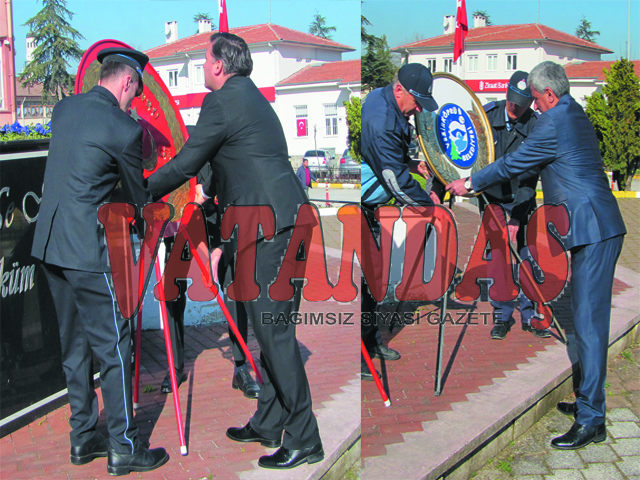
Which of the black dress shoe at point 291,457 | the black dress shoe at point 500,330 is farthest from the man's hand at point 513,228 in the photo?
the black dress shoe at point 291,457

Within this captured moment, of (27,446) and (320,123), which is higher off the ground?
(320,123)

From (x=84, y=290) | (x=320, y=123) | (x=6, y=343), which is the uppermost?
(x=320, y=123)

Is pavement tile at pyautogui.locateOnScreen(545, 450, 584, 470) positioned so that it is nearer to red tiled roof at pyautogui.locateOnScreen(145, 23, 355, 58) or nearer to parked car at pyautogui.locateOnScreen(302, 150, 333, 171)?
parked car at pyautogui.locateOnScreen(302, 150, 333, 171)

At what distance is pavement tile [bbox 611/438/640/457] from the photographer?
328cm

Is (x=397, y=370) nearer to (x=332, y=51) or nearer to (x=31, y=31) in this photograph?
(x=332, y=51)

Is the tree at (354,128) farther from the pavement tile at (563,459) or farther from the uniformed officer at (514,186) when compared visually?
the pavement tile at (563,459)

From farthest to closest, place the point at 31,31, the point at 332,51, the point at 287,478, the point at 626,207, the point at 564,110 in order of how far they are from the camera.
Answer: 1. the point at 626,207
2. the point at 31,31
3. the point at 564,110
4. the point at 287,478
5. the point at 332,51

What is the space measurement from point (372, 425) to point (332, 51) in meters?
2.05

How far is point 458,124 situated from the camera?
13.3ft

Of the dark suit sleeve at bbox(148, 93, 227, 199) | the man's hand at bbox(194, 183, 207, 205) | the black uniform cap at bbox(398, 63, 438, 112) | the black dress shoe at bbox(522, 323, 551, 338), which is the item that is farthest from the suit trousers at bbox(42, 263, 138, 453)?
the black dress shoe at bbox(522, 323, 551, 338)

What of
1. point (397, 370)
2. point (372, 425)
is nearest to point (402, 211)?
point (397, 370)

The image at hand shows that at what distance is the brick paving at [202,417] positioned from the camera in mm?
2848

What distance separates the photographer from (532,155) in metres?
3.50

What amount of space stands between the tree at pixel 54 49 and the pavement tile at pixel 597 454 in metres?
3.81
